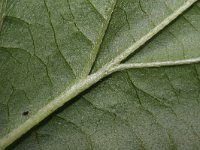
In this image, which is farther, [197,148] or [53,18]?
[197,148]

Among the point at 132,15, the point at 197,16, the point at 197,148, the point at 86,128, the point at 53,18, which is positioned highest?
the point at 53,18

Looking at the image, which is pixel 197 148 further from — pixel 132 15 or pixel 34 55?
pixel 34 55

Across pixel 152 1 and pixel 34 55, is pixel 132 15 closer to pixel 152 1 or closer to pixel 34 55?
pixel 152 1

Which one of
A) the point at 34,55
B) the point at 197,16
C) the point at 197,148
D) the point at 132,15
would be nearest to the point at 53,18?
the point at 34,55

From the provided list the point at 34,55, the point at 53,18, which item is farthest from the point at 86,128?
the point at 53,18

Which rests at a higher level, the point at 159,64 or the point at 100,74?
the point at 100,74

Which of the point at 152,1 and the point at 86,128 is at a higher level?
the point at 152,1
